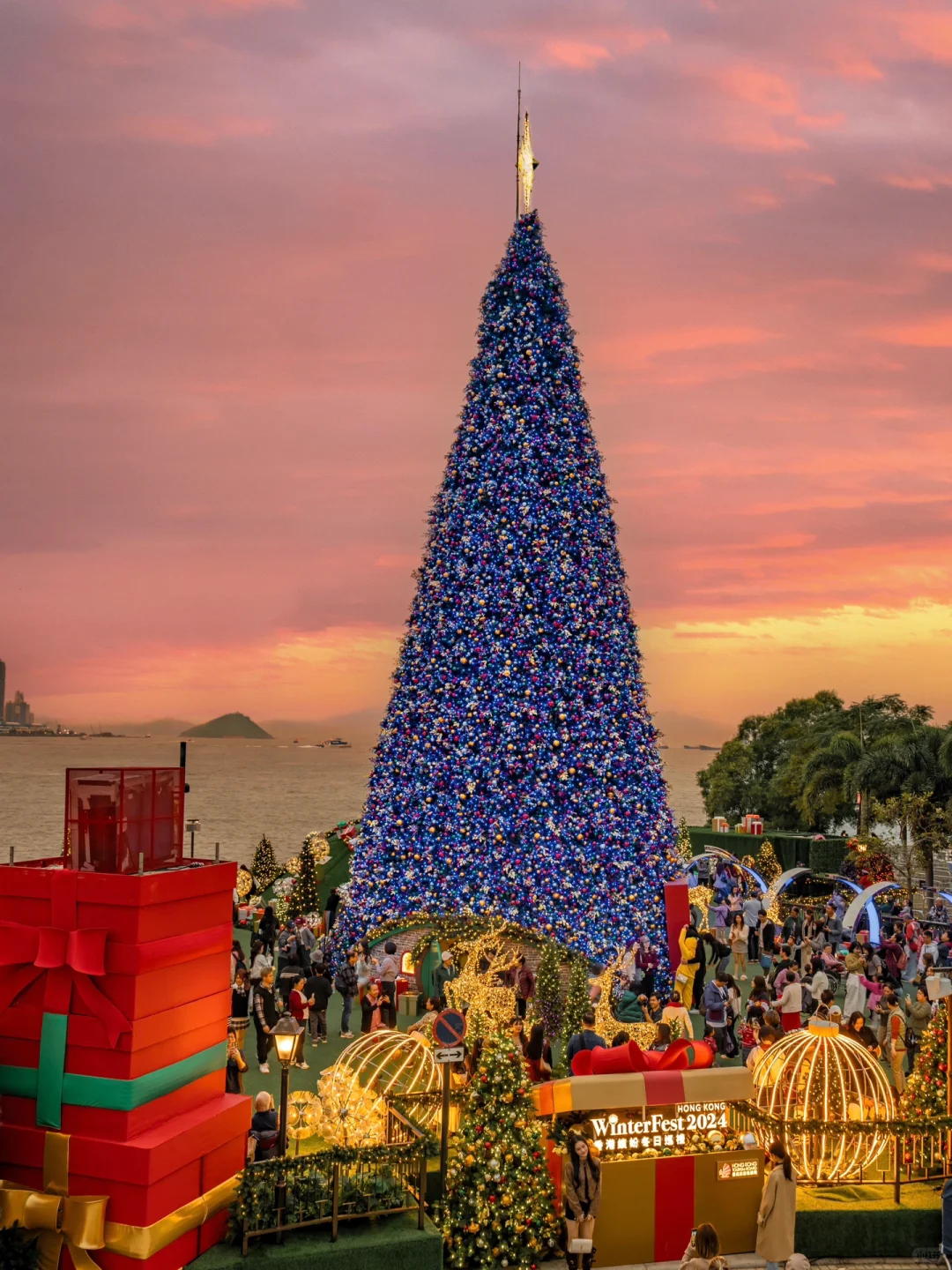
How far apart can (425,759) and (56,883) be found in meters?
10.8

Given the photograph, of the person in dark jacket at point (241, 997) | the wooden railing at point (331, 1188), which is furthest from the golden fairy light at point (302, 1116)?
the person in dark jacket at point (241, 997)

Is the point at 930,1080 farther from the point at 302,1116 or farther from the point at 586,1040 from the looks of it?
the point at 302,1116

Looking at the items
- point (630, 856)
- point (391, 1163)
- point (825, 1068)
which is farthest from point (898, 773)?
point (391, 1163)

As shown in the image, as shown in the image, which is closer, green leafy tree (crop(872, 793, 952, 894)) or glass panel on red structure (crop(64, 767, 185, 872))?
glass panel on red structure (crop(64, 767, 185, 872))

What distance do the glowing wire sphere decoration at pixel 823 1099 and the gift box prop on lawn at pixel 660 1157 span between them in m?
0.66

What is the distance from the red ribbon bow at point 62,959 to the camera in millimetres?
9133

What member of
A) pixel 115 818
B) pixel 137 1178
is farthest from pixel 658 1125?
pixel 115 818

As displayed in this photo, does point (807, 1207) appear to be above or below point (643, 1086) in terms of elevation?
below

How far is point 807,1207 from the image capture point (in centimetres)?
1139

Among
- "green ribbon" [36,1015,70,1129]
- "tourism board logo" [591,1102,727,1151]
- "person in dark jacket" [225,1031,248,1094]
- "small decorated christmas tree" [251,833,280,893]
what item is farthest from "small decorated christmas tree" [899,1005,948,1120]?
"small decorated christmas tree" [251,833,280,893]

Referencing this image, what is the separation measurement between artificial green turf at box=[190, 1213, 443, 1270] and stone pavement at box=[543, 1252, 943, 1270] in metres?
1.62

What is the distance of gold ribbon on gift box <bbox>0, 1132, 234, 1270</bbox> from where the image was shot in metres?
8.90

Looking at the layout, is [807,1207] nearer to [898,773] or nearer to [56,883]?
[56,883]

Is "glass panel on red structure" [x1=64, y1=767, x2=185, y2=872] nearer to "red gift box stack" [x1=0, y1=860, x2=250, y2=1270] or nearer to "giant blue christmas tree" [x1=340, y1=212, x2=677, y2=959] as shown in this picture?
"red gift box stack" [x1=0, y1=860, x2=250, y2=1270]
